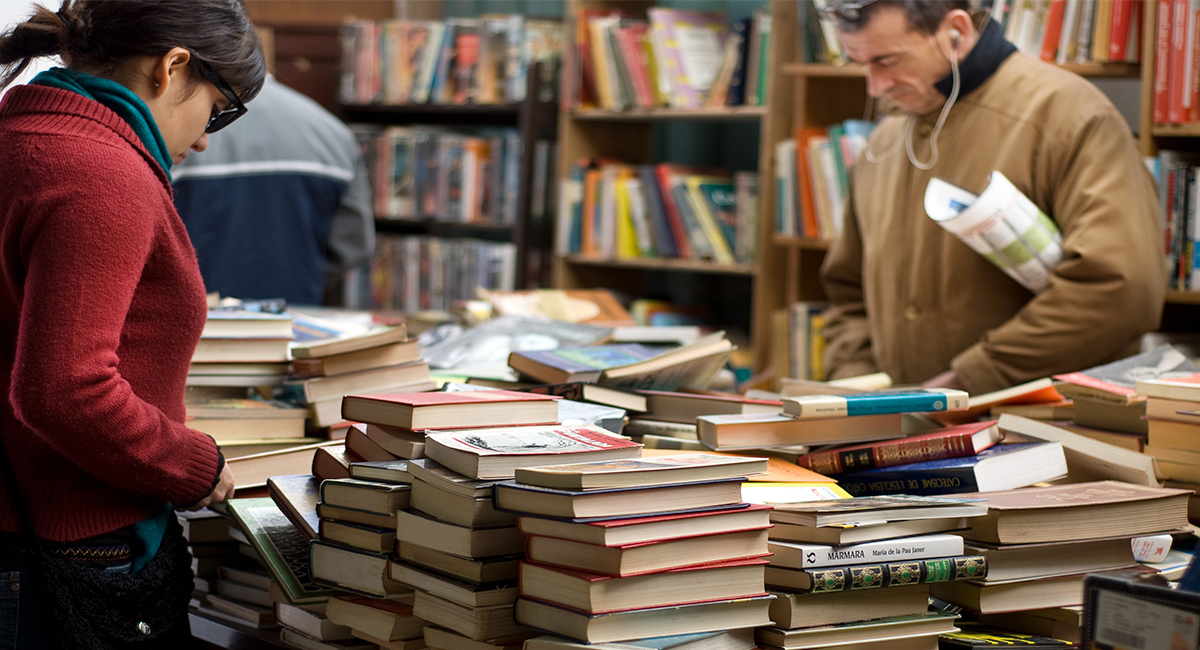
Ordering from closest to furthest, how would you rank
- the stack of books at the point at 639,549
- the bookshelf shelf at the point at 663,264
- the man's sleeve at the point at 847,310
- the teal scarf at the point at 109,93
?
the stack of books at the point at 639,549, the teal scarf at the point at 109,93, the man's sleeve at the point at 847,310, the bookshelf shelf at the point at 663,264

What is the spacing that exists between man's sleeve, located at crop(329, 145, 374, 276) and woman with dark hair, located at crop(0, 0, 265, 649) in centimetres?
205

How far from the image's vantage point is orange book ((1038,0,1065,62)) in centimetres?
263

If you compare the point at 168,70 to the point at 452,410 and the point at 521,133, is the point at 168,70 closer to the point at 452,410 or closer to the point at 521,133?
the point at 452,410

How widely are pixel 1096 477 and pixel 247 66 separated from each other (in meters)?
1.13

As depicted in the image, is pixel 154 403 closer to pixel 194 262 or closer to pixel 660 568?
pixel 194 262

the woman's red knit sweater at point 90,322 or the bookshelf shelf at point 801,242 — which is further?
the bookshelf shelf at point 801,242

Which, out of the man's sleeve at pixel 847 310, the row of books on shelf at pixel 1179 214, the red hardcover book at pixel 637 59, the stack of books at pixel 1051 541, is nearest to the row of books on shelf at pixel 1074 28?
the row of books on shelf at pixel 1179 214

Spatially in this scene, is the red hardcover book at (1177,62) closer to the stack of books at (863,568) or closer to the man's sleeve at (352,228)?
the stack of books at (863,568)

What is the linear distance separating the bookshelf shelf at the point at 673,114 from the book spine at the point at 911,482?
2.15m

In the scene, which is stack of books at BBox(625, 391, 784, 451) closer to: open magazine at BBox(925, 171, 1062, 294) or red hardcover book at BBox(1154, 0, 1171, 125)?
open magazine at BBox(925, 171, 1062, 294)

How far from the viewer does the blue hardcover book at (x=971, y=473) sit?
1.24 metres

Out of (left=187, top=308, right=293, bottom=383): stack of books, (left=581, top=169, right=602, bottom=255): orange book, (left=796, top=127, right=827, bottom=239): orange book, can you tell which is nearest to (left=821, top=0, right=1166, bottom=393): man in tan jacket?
(left=796, top=127, right=827, bottom=239): orange book

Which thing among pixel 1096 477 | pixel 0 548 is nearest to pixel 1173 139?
pixel 1096 477

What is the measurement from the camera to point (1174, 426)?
52.6 inches
